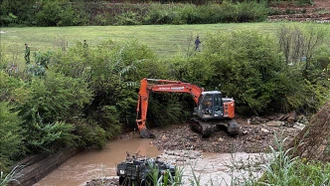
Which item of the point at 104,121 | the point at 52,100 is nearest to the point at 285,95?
the point at 104,121

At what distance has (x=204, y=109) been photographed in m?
16.0

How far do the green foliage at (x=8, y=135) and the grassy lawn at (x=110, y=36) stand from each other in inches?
470

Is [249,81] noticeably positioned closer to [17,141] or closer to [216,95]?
[216,95]

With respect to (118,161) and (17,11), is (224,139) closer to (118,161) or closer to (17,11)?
(118,161)

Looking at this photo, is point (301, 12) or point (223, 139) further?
point (301, 12)

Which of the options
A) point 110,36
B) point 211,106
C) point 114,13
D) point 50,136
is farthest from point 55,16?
point 50,136

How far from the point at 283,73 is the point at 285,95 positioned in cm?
83

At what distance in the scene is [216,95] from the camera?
628 inches

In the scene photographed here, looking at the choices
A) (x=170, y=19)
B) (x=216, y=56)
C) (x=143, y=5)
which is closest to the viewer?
(x=216, y=56)

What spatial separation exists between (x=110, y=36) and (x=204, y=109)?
52.8ft

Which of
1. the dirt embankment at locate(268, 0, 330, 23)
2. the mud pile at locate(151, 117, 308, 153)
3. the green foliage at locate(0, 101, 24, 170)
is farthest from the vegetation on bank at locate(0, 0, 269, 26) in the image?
the green foliage at locate(0, 101, 24, 170)

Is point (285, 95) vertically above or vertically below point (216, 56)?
below

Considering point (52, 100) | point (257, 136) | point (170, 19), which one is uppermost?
point (170, 19)

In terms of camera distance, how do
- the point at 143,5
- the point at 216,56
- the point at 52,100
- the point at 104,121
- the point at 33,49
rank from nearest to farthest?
1. the point at 52,100
2. the point at 104,121
3. the point at 216,56
4. the point at 33,49
5. the point at 143,5
